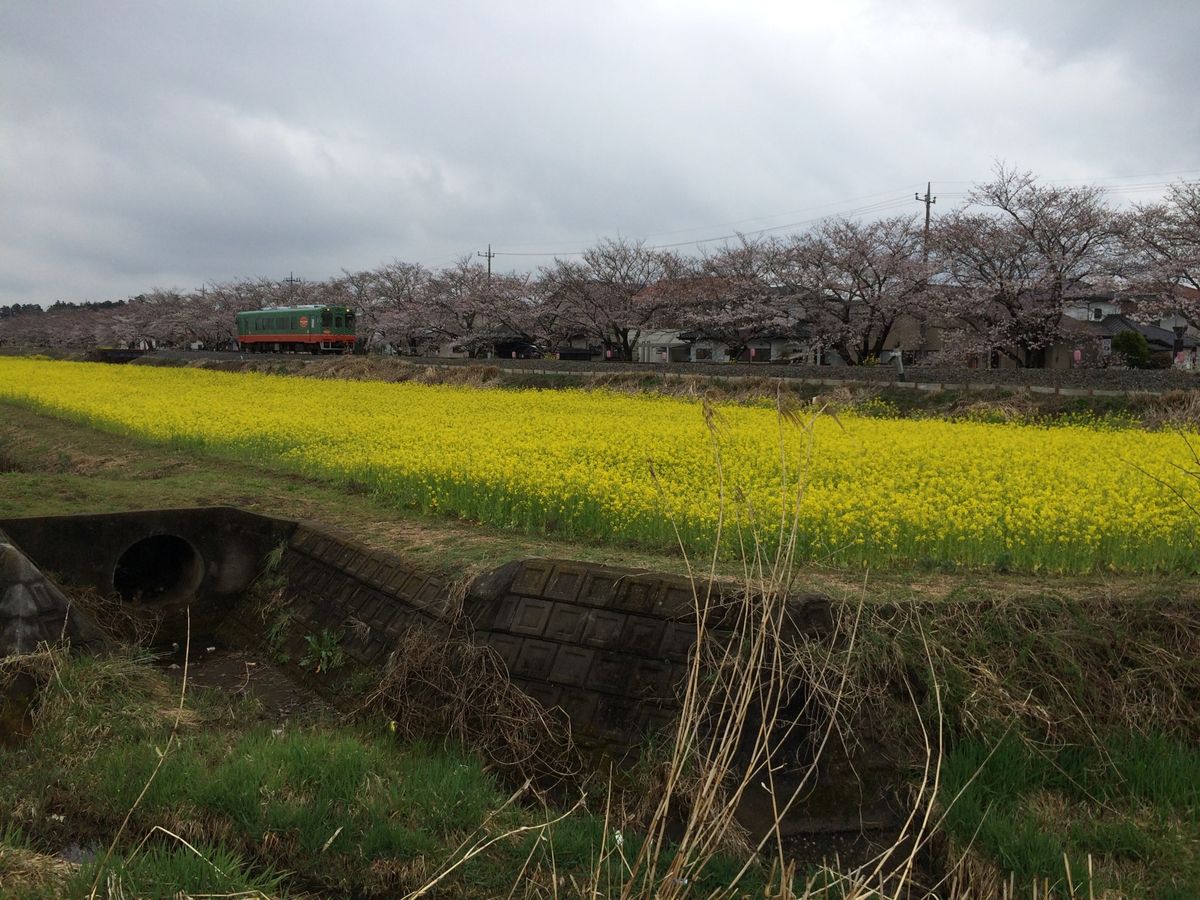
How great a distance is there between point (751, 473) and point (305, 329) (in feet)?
124

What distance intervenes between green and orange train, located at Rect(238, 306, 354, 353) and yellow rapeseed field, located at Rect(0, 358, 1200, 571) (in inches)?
931

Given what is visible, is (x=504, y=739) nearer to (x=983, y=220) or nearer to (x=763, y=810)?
(x=763, y=810)

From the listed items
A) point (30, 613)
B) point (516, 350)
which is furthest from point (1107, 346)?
point (30, 613)

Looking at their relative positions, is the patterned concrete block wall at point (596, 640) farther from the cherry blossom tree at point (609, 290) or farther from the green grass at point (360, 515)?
the cherry blossom tree at point (609, 290)

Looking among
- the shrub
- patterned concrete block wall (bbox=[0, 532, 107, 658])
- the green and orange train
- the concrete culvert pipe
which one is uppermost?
the green and orange train

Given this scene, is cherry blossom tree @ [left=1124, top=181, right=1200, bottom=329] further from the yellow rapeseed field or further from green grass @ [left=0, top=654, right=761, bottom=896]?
green grass @ [left=0, top=654, right=761, bottom=896]

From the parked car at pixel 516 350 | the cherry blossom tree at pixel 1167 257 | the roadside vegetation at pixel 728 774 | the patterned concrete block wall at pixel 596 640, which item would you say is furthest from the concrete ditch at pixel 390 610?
the parked car at pixel 516 350

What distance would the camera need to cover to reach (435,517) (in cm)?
903

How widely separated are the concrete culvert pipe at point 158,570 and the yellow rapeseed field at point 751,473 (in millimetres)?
2220

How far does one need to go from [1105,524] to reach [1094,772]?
3.02 meters

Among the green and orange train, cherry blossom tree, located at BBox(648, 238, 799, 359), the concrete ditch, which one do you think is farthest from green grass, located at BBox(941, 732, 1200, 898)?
the green and orange train

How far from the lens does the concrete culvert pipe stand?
27.2ft

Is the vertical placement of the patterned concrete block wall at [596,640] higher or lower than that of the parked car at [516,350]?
lower

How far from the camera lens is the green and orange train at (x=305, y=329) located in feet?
140
